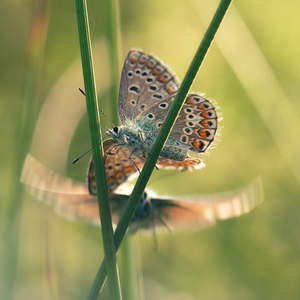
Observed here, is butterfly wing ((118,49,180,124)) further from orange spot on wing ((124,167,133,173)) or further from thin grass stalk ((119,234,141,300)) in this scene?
thin grass stalk ((119,234,141,300))

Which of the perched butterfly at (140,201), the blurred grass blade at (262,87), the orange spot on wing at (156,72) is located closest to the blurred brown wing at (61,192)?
the perched butterfly at (140,201)

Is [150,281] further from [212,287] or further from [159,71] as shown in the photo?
[159,71]

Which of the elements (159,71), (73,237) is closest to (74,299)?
(73,237)

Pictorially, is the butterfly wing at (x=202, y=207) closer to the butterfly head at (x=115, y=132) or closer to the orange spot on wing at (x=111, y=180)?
the orange spot on wing at (x=111, y=180)

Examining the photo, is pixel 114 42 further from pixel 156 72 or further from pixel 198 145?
pixel 198 145

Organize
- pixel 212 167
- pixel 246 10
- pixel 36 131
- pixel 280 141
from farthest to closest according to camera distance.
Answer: pixel 246 10 < pixel 212 167 < pixel 36 131 < pixel 280 141

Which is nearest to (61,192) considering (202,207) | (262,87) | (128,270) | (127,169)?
(127,169)

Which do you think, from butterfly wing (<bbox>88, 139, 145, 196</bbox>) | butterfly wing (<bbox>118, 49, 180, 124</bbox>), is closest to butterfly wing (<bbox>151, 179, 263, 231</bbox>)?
butterfly wing (<bbox>88, 139, 145, 196</bbox>)
